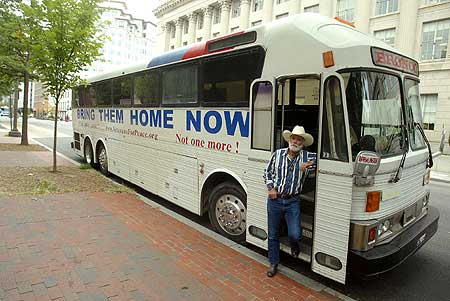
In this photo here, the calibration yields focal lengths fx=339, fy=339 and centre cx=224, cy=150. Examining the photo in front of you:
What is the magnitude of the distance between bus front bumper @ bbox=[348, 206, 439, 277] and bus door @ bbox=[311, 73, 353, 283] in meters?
0.12

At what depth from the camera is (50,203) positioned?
6.39m

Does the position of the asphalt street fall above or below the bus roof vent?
below

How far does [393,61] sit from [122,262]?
3944 mm

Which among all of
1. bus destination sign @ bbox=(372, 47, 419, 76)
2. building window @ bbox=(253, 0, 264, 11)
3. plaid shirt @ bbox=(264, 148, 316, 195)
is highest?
building window @ bbox=(253, 0, 264, 11)

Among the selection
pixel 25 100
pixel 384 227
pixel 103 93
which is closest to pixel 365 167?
pixel 384 227

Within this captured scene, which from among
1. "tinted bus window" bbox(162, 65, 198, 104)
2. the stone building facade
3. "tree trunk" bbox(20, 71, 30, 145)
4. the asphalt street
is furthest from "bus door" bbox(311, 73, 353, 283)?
the stone building facade

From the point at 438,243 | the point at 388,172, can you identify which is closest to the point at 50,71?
the point at 388,172

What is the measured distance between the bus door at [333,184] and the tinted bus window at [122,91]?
5.34 metres

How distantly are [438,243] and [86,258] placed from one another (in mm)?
5286

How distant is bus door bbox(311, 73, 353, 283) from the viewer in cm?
344

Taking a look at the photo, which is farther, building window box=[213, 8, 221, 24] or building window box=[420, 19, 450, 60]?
building window box=[213, 8, 221, 24]

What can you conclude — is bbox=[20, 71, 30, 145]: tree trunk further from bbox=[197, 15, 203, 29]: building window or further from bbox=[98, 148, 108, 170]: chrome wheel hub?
bbox=[197, 15, 203, 29]: building window

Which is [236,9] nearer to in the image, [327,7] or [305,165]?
[327,7]

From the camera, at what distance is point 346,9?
31.5 metres
